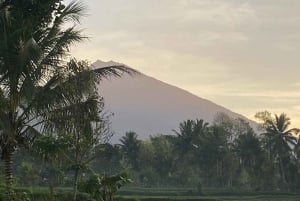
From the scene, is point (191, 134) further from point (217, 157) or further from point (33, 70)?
point (33, 70)

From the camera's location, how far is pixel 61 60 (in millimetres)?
14461

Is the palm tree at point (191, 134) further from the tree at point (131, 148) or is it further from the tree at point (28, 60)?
the tree at point (28, 60)

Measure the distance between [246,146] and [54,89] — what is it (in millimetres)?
57171

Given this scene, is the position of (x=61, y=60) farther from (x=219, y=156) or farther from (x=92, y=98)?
(x=219, y=156)

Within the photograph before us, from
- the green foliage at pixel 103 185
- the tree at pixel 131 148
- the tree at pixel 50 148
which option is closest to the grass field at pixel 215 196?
the tree at pixel 131 148

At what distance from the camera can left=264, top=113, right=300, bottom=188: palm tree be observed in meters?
66.8

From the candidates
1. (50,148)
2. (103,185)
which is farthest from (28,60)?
(103,185)

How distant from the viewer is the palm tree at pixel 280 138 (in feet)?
219

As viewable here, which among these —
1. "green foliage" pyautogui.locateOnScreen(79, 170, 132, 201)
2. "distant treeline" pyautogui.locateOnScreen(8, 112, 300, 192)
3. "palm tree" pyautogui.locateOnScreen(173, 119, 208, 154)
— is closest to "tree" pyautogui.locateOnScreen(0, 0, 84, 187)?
"green foliage" pyautogui.locateOnScreen(79, 170, 132, 201)

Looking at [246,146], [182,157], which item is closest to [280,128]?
[246,146]

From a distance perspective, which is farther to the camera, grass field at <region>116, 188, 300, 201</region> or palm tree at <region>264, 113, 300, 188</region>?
palm tree at <region>264, 113, 300, 188</region>

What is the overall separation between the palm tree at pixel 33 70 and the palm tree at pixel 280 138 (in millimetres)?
55139

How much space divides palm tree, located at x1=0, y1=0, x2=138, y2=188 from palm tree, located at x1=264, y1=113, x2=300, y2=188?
2171 inches

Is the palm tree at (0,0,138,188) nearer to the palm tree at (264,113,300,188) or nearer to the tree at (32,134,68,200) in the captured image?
the tree at (32,134,68,200)
